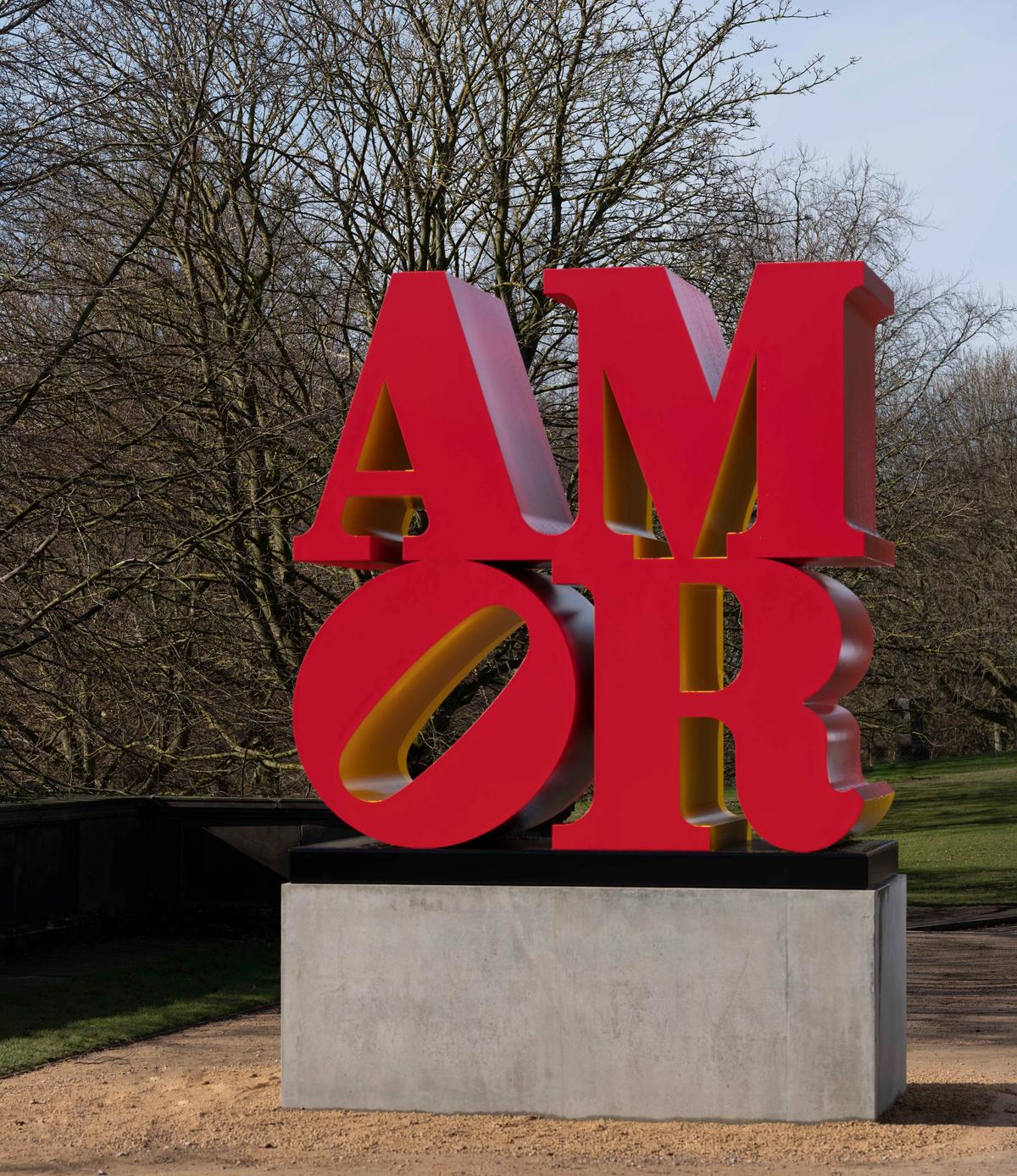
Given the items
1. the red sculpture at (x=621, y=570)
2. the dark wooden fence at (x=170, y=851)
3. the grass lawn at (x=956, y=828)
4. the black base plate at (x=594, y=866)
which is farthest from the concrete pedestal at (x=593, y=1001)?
the grass lawn at (x=956, y=828)

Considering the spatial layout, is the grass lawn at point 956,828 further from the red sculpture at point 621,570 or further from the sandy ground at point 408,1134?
the red sculpture at point 621,570

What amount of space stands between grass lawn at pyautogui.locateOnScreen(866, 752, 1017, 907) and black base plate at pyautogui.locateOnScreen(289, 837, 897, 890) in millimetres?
11669

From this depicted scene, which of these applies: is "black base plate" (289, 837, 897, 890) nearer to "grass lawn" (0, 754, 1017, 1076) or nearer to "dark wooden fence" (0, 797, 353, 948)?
"grass lawn" (0, 754, 1017, 1076)

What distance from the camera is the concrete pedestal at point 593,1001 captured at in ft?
24.2

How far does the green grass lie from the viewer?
9.93 metres

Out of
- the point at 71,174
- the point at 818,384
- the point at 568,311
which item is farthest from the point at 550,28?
the point at 818,384

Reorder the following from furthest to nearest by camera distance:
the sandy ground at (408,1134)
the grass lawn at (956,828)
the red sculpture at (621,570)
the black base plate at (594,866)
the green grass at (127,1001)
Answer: the grass lawn at (956,828)
the green grass at (127,1001)
the red sculpture at (621,570)
the black base plate at (594,866)
the sandy ground at (408,1134)

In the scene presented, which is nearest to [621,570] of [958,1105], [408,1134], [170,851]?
[408,1134]

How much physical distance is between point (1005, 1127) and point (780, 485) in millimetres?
3121

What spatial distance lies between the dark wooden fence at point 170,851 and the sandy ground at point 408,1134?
5.11 m

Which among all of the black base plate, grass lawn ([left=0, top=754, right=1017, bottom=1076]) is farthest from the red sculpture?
grass lawn ([left=0, top=754, right=1017, bottom=1076])

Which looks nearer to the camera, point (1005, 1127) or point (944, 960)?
point (1005, 1127)

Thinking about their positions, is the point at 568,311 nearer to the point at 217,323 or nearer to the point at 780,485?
the point at 217,323

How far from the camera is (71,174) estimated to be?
10.6m
